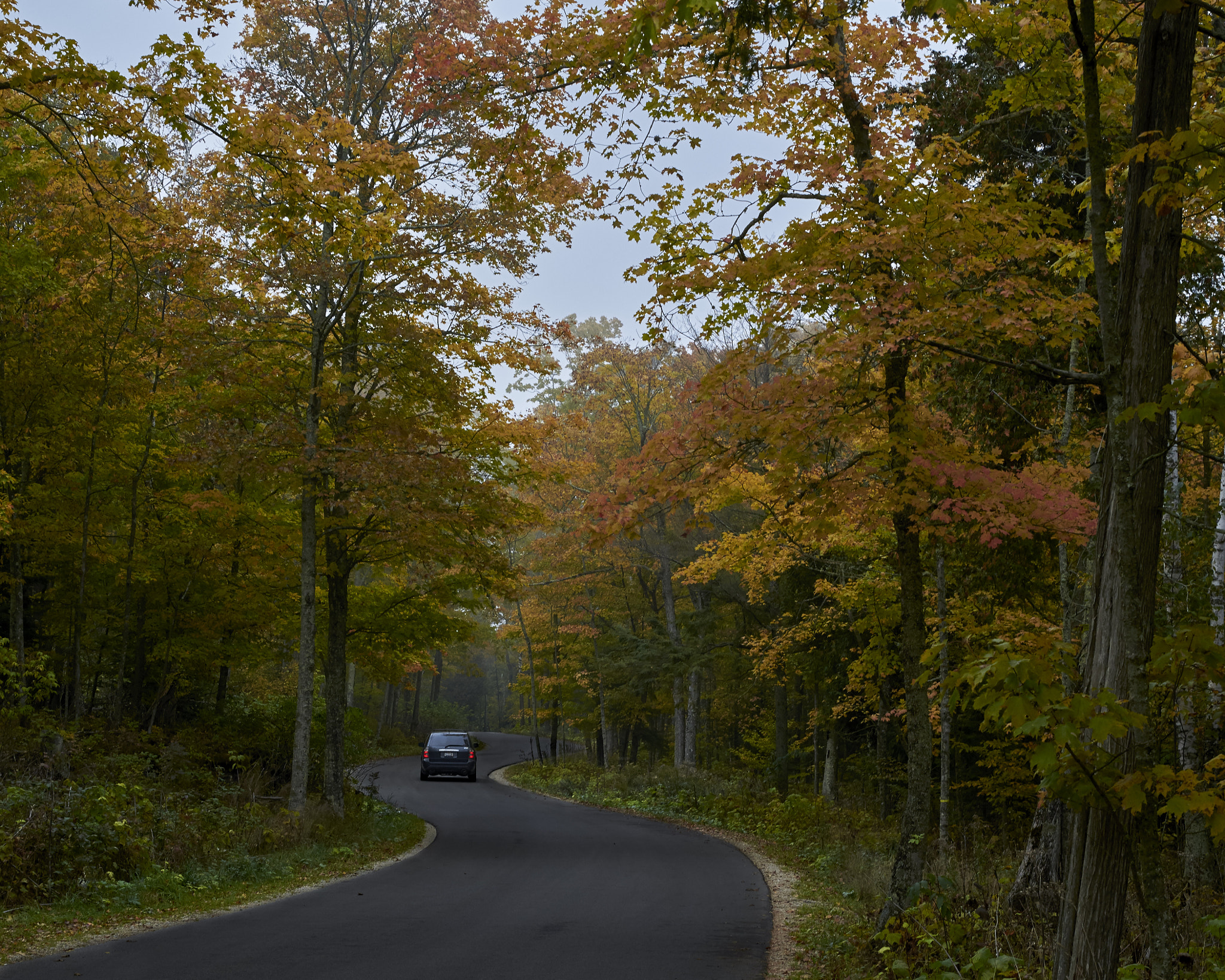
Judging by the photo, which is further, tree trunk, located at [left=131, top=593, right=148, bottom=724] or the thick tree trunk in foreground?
tree trunk, located at [left=131, top=593, right=148, bottom=724]

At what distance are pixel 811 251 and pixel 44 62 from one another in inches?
231

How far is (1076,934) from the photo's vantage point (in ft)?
14.2

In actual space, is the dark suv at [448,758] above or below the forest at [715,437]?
below

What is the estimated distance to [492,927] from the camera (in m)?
8.86

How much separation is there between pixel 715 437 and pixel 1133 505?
12.2 ft

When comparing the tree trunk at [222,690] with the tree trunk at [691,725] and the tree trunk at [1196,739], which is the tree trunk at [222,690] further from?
the tree trunk at [1196,739]

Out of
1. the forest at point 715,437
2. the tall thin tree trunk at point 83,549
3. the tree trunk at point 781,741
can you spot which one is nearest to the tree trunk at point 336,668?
the forest at point 715,437

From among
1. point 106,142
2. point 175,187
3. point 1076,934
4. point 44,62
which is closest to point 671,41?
point 44,62

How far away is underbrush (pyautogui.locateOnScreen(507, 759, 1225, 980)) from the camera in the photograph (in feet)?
18.5

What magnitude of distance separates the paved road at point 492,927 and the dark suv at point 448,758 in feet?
48.3

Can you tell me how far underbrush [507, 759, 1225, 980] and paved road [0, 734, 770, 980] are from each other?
2.37ft

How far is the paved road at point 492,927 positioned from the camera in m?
7.04

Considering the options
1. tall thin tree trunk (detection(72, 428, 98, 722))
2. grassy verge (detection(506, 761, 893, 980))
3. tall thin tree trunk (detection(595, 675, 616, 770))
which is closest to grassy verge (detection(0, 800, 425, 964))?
tall thin tree trunk (detection(72, 428, 98, 722))

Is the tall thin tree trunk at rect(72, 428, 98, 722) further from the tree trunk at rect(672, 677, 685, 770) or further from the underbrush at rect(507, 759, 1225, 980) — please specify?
the tree trunk at rect(672, 677, 685, 770)
